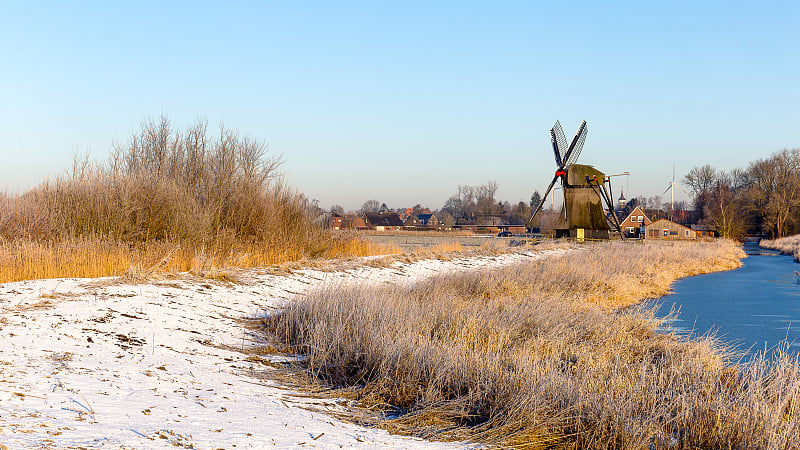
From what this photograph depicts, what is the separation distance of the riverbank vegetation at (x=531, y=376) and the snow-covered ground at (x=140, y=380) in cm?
54

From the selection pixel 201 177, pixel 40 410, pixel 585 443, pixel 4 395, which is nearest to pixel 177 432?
pixel 40 410

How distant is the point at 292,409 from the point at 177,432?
38.8 inches

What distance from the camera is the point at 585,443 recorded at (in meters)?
4.20

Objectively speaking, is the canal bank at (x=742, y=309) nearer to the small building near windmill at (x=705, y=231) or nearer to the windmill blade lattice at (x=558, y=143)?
the windmill blade lattice at (x=558, y=143)

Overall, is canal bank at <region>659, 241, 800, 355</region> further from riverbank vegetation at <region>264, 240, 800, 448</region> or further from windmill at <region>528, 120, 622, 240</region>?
windmill at <region>528, 120, 622, 240</region>

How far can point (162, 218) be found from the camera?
40.4ft

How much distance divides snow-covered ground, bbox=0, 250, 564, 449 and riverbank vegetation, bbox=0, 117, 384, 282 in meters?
2.06

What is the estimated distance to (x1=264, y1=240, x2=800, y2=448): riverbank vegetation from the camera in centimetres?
421

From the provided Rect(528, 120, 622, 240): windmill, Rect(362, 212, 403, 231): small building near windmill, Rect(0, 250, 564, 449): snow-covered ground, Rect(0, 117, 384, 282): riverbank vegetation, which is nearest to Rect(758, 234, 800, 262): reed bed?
Rect(528, 120, 622, 240): windmill

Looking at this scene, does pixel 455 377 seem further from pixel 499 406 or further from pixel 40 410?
pixel 40 410

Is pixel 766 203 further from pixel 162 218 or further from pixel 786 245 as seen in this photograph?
pixel 162 218

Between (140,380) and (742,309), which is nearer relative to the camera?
(140,380)

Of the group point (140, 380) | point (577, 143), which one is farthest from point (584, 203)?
point (140, 380)

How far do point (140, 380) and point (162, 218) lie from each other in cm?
866
